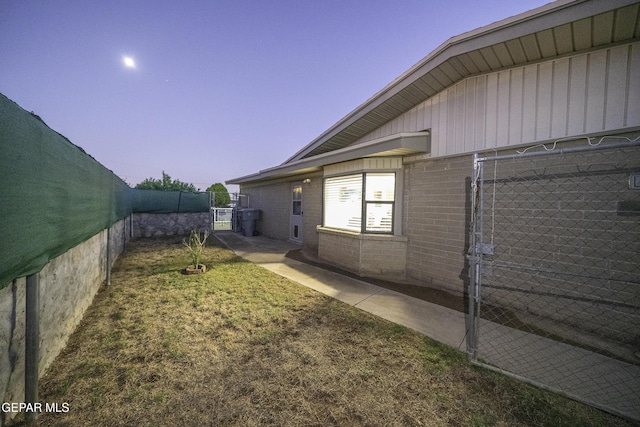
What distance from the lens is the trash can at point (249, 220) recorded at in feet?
42.2

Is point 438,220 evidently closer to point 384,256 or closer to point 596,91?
point 384,256

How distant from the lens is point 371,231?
584 cm

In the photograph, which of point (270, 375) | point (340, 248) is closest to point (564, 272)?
point (270, 375)

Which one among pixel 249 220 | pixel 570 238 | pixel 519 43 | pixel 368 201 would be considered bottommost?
pixel 249 220

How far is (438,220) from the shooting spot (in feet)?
16.0

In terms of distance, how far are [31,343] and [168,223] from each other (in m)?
11.6

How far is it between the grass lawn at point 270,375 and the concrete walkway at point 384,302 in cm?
30

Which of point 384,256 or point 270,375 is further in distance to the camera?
point 384,256

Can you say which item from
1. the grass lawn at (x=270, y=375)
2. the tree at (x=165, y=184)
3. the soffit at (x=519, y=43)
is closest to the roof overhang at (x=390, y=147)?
the soffit at (x=519, y=43)

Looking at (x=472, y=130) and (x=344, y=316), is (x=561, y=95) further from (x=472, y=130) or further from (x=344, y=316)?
(x=344, y=316)

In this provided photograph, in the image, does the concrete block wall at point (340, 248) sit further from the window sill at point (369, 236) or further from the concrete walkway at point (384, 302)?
the concrete walkway at point (384, 302)

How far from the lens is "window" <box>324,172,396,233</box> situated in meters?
5.73

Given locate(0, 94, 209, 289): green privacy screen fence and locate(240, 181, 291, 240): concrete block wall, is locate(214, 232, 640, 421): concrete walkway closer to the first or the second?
locate(0, 94, 209, 289): green privacy screen fence

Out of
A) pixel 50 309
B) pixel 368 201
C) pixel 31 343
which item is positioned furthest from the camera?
pixel 368 201
